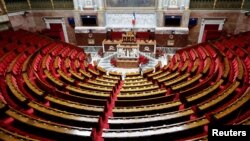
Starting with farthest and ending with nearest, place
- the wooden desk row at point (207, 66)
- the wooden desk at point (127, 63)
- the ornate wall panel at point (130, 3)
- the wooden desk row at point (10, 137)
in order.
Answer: the ornate wall panel at point (130, 3) < the wooden desk at point (127, 63) < the wooden desk row at point (207, 66) < the wooden desk row at point (10, 137)

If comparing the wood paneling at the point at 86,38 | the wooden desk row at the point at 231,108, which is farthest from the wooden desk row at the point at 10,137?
the wood paneling at the point at 86,38

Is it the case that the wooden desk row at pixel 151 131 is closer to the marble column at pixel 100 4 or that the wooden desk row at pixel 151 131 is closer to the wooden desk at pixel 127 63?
the wooden desk at pixel 127 63

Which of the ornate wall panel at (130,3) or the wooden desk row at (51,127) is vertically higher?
Result: the ornate wall panel at (130,3)

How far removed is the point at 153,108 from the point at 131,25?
12.4m

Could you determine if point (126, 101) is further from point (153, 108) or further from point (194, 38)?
point (194, 38)

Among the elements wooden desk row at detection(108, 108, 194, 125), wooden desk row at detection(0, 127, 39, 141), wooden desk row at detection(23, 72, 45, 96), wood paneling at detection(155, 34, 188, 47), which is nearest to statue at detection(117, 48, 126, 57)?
wood paneling at detection(155, 34, 188, 47)

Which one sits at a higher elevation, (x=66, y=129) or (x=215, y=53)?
(x=66, y=129)

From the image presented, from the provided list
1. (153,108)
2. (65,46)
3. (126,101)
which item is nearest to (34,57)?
(65,46)

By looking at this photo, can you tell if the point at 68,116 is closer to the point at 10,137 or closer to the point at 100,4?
the point at 10,137

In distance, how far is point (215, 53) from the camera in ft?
35.5

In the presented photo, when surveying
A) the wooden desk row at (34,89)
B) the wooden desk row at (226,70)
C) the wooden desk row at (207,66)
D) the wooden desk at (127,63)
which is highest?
the wooden desk row at (34,89)

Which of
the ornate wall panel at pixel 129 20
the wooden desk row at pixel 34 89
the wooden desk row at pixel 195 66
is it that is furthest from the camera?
the ornate wall panel at pixel 129 20

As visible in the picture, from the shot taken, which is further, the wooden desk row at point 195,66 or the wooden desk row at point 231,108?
the wooden desk row at point 195,66

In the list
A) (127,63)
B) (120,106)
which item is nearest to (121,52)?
(127,63)
